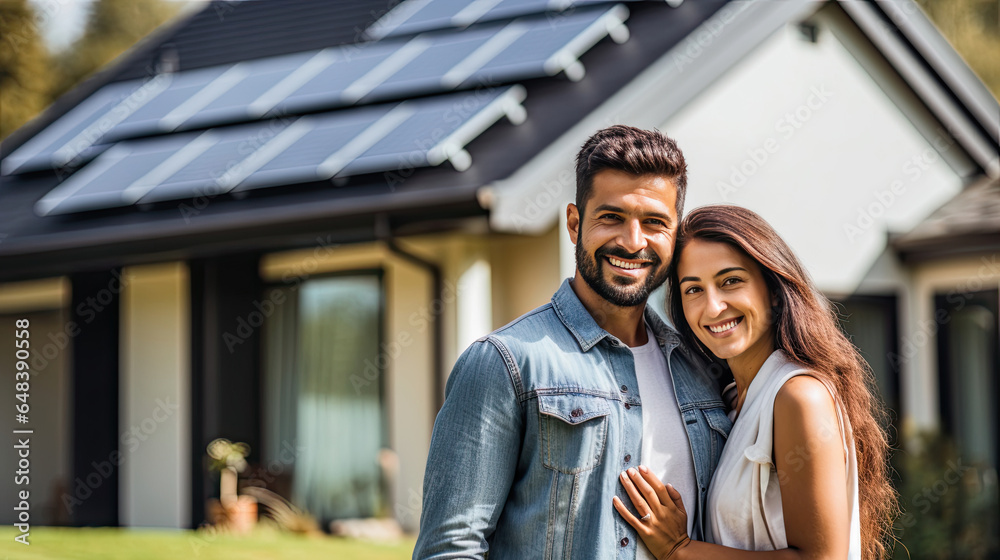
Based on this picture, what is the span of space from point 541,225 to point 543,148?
67cm

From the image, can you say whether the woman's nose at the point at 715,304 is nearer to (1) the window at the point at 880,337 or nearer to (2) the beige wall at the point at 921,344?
(1) the window at the point at 880,337

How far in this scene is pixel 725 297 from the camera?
3.17 meters

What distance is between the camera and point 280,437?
9938 mm

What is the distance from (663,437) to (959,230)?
7012 mm

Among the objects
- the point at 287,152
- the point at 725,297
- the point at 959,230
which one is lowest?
the point at 725,297

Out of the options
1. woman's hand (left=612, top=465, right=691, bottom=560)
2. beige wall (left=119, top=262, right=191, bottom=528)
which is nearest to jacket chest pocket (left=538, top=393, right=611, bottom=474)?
woman's hand (left=612, top=465, right=691, bottom=560)

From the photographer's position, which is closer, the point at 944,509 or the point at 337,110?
the point at 944,509

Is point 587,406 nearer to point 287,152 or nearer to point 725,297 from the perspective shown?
point 725,297

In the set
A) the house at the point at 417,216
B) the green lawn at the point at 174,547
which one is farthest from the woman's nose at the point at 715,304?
the house at the point at 417,216

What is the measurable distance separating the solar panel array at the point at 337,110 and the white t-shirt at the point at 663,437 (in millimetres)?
5134

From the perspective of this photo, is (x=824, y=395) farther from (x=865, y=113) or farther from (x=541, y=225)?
(x=865, y=113)

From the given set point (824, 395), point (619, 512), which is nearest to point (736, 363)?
point (824, 395)

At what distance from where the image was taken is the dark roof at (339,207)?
332 inches

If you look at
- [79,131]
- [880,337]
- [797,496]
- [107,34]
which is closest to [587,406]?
[797,496]
